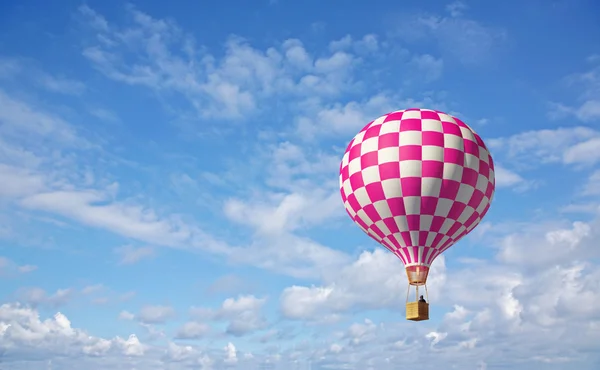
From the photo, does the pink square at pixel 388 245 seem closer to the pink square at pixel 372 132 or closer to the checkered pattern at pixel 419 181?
the checkered pattern at pixel 419 181

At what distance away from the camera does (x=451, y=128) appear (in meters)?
33.6

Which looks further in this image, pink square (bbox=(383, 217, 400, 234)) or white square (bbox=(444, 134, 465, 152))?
pink square (bbox=(383, 217, 400, 234))

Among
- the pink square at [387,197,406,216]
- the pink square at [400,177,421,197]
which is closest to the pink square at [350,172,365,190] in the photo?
the pink square at [387,197,406,216]

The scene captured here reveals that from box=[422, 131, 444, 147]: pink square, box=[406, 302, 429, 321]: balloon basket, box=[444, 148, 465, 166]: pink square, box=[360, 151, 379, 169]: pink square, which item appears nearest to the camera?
box=[406, 302, 429, 321]: balloon basket

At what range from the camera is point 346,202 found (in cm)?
3541

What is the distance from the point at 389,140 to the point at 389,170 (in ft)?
5.09

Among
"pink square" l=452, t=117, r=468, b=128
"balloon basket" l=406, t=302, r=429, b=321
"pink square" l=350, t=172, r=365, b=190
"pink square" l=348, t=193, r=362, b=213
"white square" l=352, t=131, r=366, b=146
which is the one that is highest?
"pink square" l=452, t=117, r=468, b=128

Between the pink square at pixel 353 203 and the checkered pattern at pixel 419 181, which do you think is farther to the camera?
the pink square at pixel 353 203

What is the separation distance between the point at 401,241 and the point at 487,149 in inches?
259

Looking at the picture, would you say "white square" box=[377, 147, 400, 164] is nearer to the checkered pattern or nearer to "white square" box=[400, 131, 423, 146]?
the checkered pattern

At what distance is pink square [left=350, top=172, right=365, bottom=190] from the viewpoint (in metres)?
33.8

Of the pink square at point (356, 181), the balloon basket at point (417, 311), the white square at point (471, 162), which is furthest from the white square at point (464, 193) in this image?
the balloon basket at point (417, 311)

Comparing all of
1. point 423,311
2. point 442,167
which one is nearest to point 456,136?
point 442,167

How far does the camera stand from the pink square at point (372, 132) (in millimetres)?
34125
